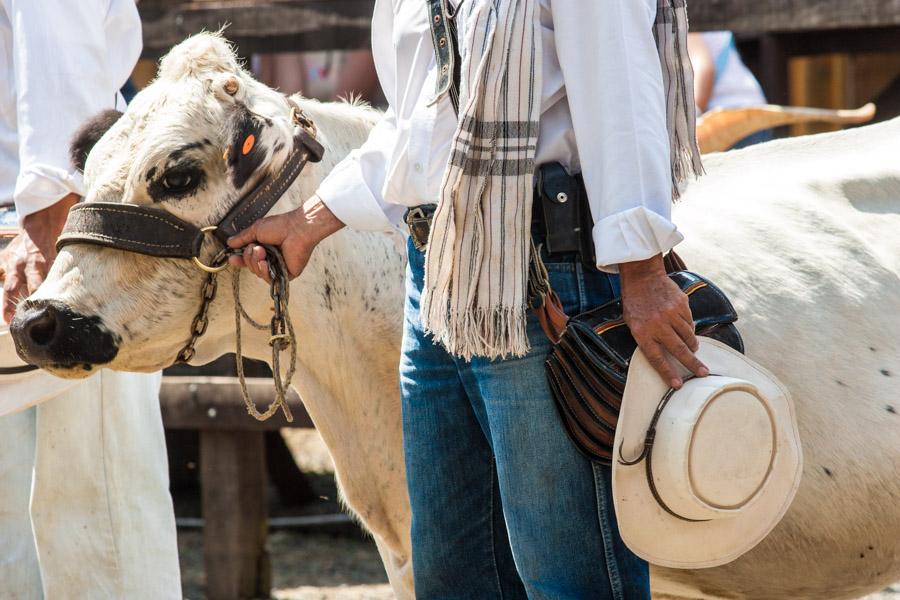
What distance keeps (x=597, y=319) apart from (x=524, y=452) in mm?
262

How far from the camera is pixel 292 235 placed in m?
2.28

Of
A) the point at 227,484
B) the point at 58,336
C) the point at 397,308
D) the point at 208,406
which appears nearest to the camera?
the point at 58,336

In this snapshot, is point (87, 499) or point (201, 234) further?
point (87, 499)

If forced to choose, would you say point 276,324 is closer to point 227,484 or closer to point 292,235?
point 292,235

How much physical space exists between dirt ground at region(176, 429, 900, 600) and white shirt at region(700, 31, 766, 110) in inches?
88.2

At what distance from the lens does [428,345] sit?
2270mm

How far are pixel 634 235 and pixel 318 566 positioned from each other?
12.8 ft

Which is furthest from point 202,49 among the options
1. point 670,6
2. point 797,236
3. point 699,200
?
point 797,236

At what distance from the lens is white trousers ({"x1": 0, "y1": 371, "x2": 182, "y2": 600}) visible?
3176mm

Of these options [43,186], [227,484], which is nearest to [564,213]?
[43,186]

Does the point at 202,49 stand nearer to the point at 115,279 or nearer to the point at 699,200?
the point at 115,279

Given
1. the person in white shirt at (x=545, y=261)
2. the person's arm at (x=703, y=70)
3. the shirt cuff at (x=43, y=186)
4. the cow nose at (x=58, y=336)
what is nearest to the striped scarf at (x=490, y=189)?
the person in white shirt at (x=545, y=261)

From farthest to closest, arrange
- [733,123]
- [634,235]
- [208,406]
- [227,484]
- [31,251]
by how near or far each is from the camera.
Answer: [227,484], [208,406], [733,123], [31,251], [634,235]

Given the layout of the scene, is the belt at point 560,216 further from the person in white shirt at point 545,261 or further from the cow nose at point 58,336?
the cow nose at point 58,336
